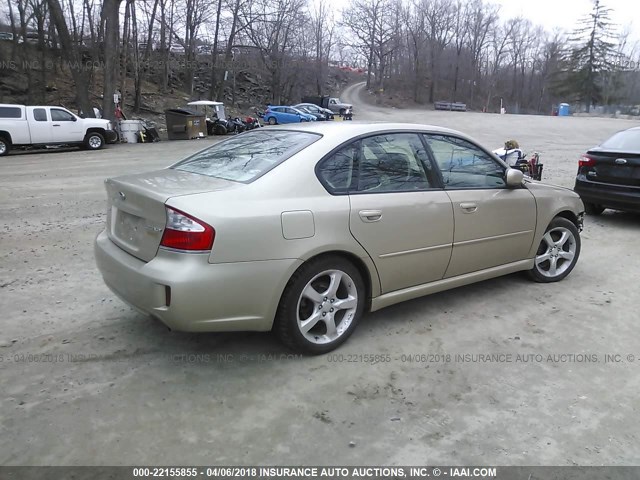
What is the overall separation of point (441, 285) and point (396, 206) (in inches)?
33.3

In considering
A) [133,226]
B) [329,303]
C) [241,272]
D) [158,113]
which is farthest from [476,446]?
[158,113]

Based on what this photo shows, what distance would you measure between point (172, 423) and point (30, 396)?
93 centimetres

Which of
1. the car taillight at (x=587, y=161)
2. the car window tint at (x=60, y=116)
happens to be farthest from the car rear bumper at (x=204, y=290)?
the car window tint at (x=60, y=116)

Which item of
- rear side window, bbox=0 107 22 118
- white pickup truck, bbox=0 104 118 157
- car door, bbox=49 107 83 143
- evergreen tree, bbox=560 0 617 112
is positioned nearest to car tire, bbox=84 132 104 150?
white pickup truck, bbox=0 104 118 157

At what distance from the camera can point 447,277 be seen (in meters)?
4.09

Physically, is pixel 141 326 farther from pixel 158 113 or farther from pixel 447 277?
pixel 158 113

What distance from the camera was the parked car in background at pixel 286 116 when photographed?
35.7 meters

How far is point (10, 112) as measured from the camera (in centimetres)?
1775

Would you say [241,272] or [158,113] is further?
[158,113]

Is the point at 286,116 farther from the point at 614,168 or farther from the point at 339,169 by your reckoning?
the point at 339,169

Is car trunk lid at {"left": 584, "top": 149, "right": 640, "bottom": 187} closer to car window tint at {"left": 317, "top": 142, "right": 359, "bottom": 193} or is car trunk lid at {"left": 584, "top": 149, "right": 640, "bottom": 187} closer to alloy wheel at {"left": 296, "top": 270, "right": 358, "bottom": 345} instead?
car window tint at {"left": 317, "top": 142, "right": 359, "bottom": 193}

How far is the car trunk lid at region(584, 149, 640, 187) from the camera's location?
285 inches

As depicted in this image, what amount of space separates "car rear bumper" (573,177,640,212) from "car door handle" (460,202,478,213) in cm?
450

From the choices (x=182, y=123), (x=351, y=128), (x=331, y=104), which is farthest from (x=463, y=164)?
(x=331, y=104)
